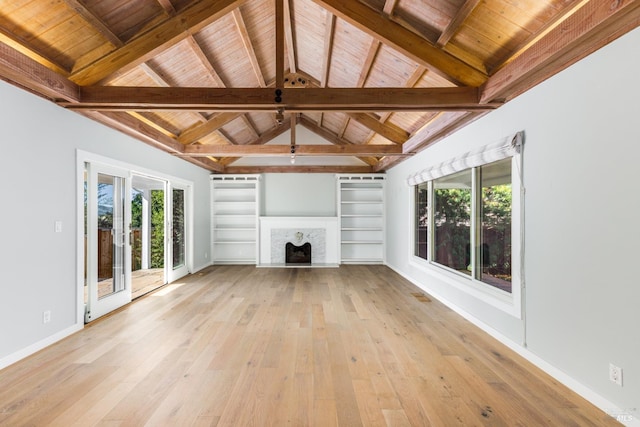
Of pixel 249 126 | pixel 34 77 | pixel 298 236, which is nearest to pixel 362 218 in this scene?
pixel 298 236

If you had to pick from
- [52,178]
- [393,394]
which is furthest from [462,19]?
[52,178]

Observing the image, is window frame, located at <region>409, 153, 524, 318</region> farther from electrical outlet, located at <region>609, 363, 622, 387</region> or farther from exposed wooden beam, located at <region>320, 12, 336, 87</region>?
exposed wooden beam, located at <region>320, 12, 336, 87</region>

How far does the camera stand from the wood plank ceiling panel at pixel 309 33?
3.93 meters

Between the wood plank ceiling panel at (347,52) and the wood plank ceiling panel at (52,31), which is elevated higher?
the wood plank ceiling panel at (347,52)

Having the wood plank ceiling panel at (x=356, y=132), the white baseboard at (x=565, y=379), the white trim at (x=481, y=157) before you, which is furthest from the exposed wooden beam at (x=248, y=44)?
the white baseboard at (x=565, y=379)

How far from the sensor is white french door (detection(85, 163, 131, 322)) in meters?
3.79

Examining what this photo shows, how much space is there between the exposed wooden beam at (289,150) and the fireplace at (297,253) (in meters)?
2.81

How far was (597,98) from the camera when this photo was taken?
6.97 feet

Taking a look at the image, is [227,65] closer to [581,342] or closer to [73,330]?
[73,330]

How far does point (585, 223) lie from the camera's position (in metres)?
2.22

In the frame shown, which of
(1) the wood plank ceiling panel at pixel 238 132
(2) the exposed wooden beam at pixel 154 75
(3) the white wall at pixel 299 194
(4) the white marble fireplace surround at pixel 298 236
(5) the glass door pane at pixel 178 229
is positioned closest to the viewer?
(2) the exposed wooden beam at pixel 154 75

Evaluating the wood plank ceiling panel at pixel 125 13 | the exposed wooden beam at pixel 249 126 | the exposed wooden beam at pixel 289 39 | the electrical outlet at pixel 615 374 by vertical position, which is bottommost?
the electrical outlet at pixel 615 374

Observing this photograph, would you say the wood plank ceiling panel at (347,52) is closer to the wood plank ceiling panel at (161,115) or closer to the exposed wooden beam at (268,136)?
the wood plank ceiling panel at (161,115)

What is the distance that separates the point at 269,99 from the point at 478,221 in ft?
9.44
